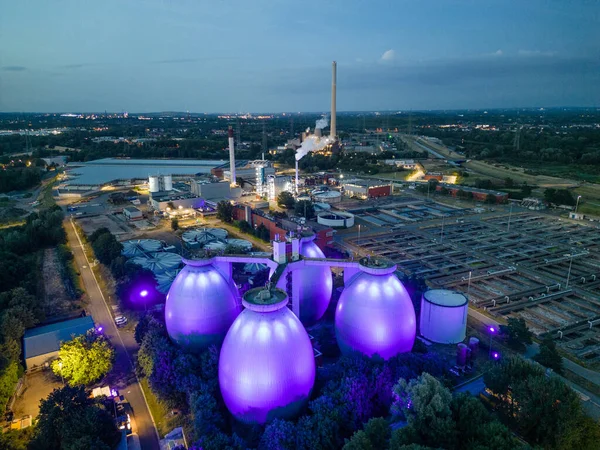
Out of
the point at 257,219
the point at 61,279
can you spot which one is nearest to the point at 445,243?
the point at 257,219

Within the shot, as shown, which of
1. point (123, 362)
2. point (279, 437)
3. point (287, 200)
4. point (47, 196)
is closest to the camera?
point (279, 437)

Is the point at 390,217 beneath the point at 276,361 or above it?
beneath

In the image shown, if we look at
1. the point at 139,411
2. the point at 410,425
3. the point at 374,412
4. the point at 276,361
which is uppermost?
the point at 276,361

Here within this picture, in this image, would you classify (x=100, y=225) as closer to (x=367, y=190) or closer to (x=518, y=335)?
(x=367, y=190)

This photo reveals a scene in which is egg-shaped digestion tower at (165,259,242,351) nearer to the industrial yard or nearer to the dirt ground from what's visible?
the industrial yard

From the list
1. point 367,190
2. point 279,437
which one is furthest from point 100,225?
point 279,437

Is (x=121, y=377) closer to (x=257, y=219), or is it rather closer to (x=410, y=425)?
(x=410, y=425)

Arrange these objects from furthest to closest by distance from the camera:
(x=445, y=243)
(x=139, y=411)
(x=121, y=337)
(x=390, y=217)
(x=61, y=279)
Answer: (x=390, y=217), (x=445, y=243), (x=61, y=279), (x=121, y=337), (x=139, y=411)

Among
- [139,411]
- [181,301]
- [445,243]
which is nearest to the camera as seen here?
[139,411]

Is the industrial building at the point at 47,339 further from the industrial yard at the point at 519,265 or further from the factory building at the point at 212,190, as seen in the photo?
the factory building at the point at 212,190
